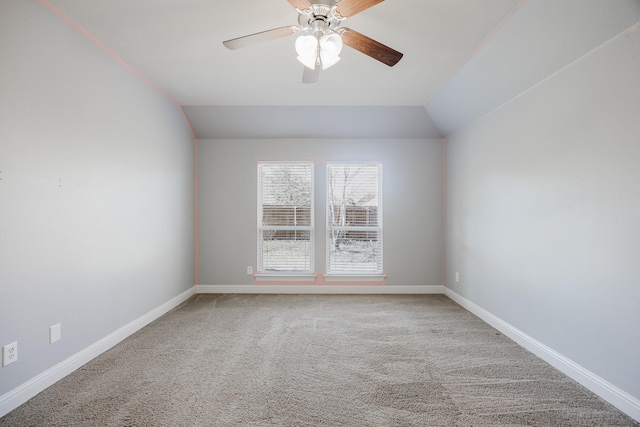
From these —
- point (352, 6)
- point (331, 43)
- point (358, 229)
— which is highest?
point (352, 6)

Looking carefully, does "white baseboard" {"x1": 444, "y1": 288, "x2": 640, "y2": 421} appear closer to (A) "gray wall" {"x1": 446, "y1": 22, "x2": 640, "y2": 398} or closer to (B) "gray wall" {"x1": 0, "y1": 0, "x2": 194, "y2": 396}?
(A) "gray wall" {"x1": 446, "y1": 22, "x2": 640, "y2": 398}

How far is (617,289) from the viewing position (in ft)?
6.04

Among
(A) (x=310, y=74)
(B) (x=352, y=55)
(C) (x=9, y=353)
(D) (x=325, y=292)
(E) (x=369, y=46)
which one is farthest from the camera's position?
(D) (x=325, y=292)

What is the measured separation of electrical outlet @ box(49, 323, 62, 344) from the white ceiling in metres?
2.15

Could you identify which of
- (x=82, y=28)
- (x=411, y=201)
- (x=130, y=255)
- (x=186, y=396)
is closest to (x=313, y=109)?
(x=411, y=201)

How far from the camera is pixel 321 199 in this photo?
442cm

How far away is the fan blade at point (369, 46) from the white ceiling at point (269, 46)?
1.00 ft

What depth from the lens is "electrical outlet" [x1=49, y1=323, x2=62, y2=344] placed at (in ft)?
6.72

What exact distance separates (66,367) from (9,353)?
47cm

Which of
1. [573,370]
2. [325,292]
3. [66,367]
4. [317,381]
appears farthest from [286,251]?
[573,370]

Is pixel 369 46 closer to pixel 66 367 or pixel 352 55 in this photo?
pixel 352 55

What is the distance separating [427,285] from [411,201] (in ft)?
4.01

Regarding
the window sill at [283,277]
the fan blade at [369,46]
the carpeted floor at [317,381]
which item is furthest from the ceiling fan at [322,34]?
the window sill at [283,277]

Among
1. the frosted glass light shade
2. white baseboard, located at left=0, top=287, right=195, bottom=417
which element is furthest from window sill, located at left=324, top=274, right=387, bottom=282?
the frosted glass light shade
